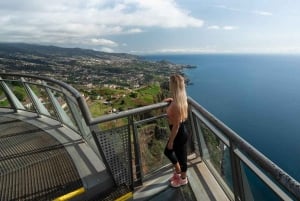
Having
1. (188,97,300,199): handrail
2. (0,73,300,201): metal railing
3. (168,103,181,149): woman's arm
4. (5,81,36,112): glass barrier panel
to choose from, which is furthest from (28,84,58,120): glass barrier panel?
(188,97,300,199): handrail

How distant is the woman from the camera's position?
12.2ft

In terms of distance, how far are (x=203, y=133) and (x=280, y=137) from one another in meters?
46.9

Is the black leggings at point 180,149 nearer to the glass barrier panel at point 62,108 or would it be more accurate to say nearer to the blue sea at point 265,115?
the glass barrier panel at point 62,108

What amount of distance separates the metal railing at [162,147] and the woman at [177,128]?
0.26 meters

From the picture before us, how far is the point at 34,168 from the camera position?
178 inches

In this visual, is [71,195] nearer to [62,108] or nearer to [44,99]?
[62,108]

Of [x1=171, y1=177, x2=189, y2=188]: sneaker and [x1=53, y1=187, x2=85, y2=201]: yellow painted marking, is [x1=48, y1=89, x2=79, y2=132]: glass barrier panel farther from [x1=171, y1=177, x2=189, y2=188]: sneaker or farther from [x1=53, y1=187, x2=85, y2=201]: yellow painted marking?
[x1=171, y1=177, x2=189, y2=188]: sneaker

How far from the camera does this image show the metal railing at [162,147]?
253 centimetres

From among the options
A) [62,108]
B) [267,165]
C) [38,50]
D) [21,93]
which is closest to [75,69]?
[21,93]

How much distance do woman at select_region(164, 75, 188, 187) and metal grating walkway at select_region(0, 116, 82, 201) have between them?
4.09ft

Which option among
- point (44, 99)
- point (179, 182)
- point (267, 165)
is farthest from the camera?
point (44, 99)

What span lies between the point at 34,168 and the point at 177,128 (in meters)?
2.27

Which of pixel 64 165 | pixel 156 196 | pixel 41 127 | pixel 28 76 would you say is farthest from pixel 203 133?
pixel 28 76

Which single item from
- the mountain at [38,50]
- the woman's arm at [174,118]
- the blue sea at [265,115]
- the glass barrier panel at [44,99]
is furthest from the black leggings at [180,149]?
the mountain at [38,50]
